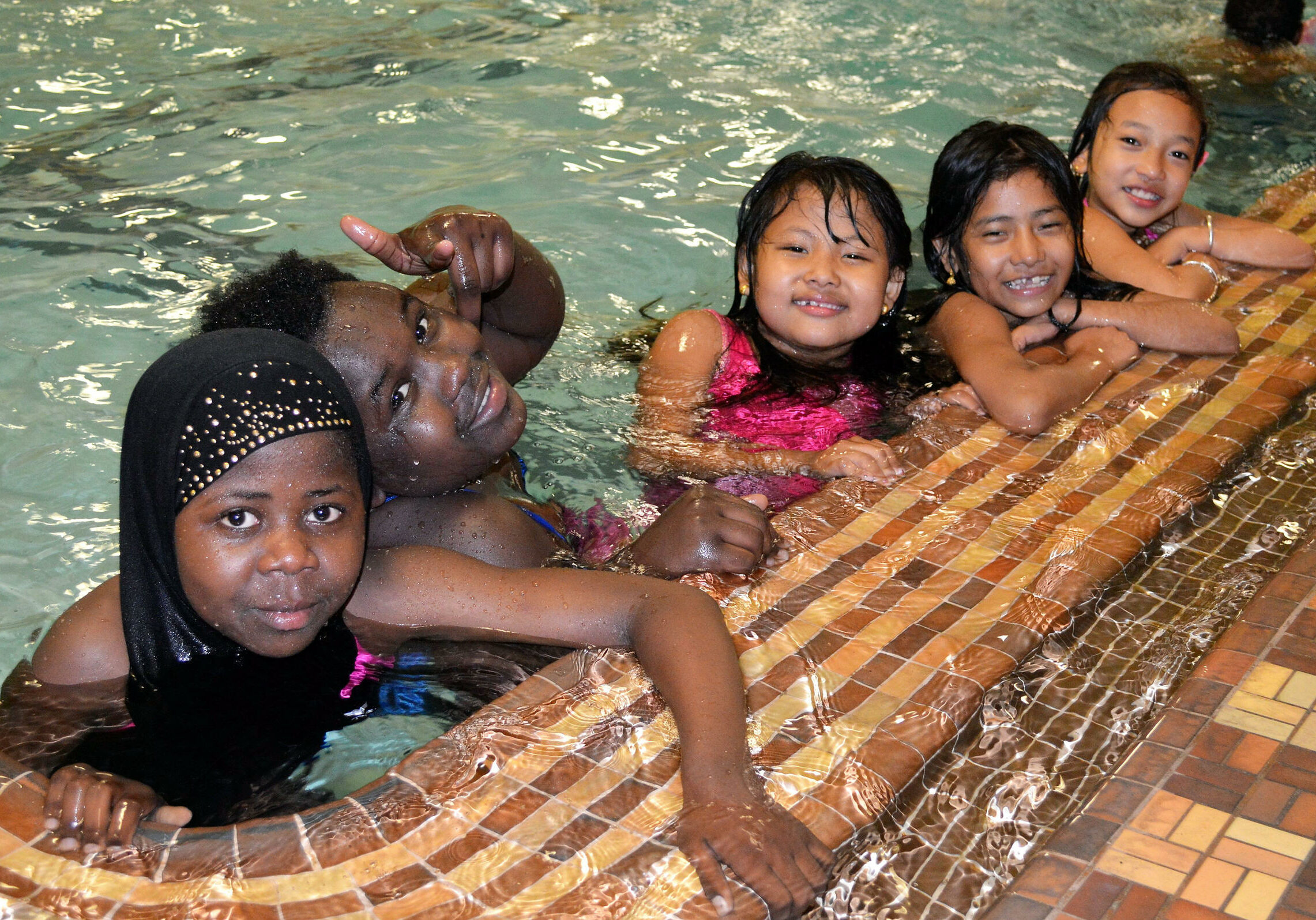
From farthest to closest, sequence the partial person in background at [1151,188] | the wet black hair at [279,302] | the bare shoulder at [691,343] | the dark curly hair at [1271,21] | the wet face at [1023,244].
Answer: the dark curly hair at [1271,21] → the partial person in background at [1151,188] → the wet face at [1023,244] → the bare shoulder at [691,343] → the wet black hair at [279,302]

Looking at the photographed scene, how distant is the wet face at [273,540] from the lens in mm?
2141

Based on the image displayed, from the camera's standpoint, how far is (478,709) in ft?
8.35

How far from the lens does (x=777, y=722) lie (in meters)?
2.25

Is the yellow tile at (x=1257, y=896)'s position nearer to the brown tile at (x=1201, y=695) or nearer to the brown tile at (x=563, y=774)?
the brown tile at (x=1201, y=695)

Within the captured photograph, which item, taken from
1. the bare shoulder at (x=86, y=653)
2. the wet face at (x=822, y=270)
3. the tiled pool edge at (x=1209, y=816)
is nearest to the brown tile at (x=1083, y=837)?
the tiled pool edge at (x=1209, y=816)

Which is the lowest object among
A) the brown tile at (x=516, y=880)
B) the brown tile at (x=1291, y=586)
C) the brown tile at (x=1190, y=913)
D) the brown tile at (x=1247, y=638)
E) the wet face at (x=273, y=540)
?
the brown tile at (x=516, y=880)

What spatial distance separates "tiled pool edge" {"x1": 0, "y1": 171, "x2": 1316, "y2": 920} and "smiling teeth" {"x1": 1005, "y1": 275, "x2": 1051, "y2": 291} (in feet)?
2.53

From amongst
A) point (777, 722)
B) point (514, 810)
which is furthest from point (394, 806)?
point (777, 722)

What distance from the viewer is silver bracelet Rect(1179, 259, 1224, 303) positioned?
4.26m

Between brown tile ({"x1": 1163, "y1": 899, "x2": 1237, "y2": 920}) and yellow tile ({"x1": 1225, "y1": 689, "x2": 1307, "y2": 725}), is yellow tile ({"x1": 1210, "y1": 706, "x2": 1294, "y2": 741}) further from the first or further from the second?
brown tile ({"x1": 1163, "y1": 899, "x2": 1237, "y2": 920})

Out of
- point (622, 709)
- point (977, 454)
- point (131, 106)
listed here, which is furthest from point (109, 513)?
point (131, 106)

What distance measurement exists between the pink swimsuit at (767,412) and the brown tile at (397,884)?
1.76 metres

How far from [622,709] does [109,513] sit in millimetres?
2172

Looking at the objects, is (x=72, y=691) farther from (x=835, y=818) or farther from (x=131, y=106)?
(x=131, y=106)
